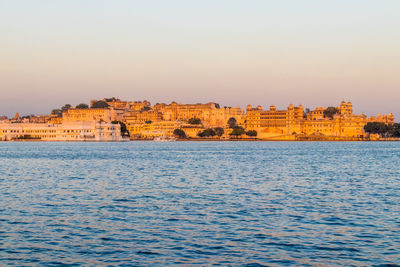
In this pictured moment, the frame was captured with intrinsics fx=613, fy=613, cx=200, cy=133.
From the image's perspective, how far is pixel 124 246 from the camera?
16.6 m

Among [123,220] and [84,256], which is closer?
[84,256]

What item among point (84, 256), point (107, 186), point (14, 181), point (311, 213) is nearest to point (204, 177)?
point (107, 186)

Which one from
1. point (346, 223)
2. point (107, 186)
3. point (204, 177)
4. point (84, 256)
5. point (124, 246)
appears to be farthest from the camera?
point (204, 177)

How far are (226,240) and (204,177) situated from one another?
69.7 ft

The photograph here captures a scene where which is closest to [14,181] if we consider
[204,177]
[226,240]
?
[204,177]

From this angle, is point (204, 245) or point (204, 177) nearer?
point (204, 245)

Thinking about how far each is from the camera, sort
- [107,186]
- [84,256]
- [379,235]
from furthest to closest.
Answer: [107,186]
[379,235]
[84,256]

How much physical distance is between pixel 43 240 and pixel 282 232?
7.01 meters

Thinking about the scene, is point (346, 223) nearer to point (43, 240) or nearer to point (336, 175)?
point (43, 240)

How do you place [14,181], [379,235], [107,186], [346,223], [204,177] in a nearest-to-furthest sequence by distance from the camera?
[379,235], [346,223], [107,186], [14,181], [204,177]

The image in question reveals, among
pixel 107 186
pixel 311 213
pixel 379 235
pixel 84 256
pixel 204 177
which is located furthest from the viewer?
pixel 204 177

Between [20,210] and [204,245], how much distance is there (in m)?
9.14

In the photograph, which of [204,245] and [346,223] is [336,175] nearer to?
[346,223]

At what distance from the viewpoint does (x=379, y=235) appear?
18.0m
